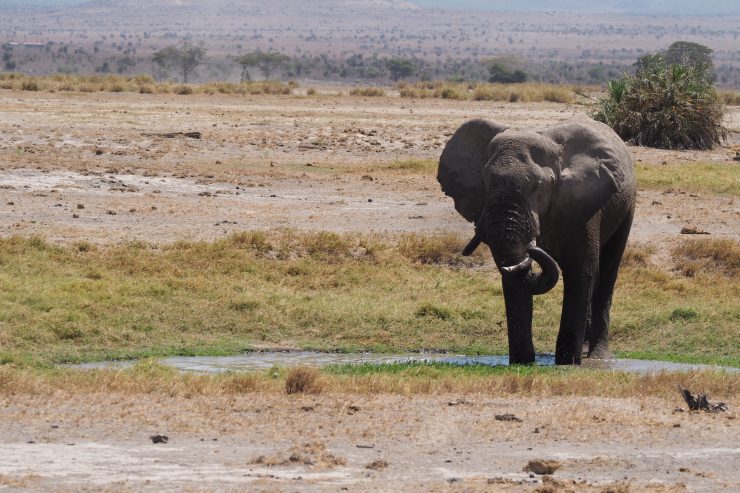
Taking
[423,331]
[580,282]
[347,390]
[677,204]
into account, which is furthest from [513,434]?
[677,204]

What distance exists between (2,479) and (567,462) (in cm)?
354

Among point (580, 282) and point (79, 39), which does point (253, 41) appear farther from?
point (580, 282)

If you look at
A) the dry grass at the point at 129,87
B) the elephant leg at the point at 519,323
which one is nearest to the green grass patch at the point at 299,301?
the elephant leg at the point at 519,323

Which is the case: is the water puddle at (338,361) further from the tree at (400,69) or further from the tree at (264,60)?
the tree at (400,69)

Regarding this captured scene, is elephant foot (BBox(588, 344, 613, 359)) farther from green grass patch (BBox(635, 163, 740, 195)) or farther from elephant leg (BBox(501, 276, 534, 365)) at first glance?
green grass patch (BBox(635, 163, 740, 195))

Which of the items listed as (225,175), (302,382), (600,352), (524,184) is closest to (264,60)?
(225,175)

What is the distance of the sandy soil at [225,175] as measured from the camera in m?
21.2

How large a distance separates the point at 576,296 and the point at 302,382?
155 inches

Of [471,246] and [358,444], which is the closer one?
[358,444]

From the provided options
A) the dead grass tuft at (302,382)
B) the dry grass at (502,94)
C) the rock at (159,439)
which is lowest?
the dry grass at (502,94)

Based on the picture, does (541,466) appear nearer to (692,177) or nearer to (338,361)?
(338,361)

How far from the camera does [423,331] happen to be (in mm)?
16172

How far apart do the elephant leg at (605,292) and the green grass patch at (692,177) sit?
10053 millimetres

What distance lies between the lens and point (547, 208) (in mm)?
13781
